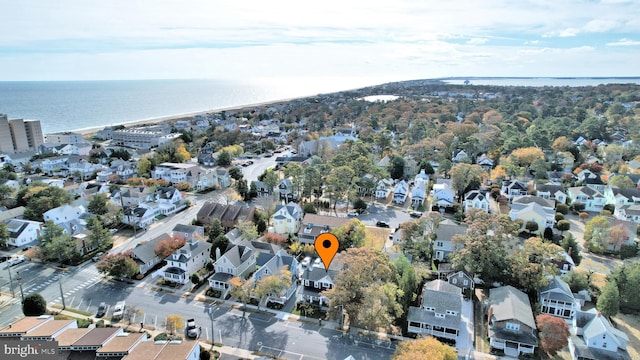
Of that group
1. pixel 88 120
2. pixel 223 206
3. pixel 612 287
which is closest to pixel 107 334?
pixel 223 206

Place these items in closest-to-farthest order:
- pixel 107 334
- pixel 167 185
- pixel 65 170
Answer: pixel 107 334
pixel 167 185
pixel 65 170

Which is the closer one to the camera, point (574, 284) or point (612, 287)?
point (612, 287)

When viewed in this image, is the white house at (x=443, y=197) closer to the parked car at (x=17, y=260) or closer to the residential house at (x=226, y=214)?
the residential house at (x=226, y=214)

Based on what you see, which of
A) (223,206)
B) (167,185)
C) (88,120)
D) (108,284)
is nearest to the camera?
(108,284)

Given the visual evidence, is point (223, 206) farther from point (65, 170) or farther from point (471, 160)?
point (471, 160)

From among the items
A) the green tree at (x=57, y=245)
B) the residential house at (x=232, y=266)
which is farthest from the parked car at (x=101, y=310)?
the green tree at (x=57, y=245)

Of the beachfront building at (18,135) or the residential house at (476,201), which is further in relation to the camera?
the beachfront building at (18,135)

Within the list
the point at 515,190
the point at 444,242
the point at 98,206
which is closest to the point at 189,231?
the point at 98,206
